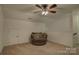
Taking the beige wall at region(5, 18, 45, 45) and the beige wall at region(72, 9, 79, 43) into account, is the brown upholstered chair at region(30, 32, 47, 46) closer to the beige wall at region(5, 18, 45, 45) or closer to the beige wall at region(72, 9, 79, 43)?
the beige wall at region(5, 18, 45, 45)

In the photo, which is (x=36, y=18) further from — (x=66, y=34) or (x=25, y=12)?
(x=66, y=34)

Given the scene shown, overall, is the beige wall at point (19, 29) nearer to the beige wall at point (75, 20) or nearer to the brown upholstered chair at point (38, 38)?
the brown upholstered chair at point (38, 38)

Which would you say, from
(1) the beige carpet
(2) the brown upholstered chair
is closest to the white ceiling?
(2) the brown upholstered chair

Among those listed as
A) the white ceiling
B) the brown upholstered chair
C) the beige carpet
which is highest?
the white ceiling

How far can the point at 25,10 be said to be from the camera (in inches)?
75.2

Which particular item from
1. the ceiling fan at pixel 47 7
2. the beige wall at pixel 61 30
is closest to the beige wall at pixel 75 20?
the beige wall at pixel 61 30

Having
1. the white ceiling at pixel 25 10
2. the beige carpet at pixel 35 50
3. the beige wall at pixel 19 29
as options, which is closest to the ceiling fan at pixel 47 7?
the white ceiling at pixel 25 10

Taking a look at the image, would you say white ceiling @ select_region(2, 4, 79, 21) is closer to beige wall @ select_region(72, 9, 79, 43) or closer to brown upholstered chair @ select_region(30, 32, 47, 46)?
beige wall @ select_region(72, 9, 79, 43)

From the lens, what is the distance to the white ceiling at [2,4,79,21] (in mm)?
1892

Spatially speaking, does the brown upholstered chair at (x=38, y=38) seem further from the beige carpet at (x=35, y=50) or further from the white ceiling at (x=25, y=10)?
the white ceiling at (x=25, y=10)

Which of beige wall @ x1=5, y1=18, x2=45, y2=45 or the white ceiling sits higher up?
the white ceiling

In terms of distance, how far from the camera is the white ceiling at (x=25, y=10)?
6.21ft

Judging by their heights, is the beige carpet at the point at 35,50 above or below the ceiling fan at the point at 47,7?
below

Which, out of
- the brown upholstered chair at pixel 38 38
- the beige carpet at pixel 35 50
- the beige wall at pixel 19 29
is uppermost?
the beige wall at pixel 19 29
